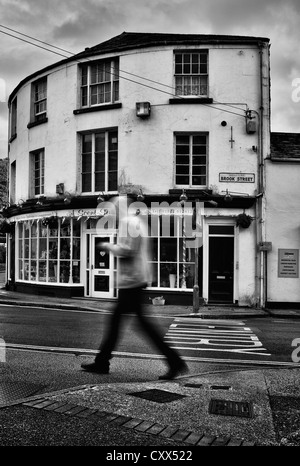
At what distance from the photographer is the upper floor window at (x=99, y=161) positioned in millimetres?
17891

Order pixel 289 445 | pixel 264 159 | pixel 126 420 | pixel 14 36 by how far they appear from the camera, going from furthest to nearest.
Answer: pixel 264 159, pixel 14 36, pixel 126 420, pixel 289 445

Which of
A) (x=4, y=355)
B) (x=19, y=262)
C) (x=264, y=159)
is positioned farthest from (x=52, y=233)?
(x=4, y=355)

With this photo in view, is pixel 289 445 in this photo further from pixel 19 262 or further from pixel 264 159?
pixel 19 262

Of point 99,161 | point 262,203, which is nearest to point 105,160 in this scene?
point 99,161

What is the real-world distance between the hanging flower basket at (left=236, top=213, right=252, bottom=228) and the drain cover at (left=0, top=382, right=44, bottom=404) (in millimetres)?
11738

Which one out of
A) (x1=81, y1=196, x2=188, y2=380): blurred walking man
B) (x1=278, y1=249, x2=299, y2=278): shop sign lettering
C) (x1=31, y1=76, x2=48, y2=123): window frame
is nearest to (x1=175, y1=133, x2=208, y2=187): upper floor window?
(x1=278, y1=249, x2=299, y2=278): shop sign lettering

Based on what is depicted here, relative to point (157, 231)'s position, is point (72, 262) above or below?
below

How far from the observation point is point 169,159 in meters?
17.0

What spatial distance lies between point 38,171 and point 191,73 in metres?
7.55

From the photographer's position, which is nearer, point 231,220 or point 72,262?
point 231,220

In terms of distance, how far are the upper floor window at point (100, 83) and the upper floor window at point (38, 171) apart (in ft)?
9.99

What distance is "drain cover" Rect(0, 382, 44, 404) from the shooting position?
506cm

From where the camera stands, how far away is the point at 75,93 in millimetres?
18500

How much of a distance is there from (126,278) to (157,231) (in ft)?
36.8
